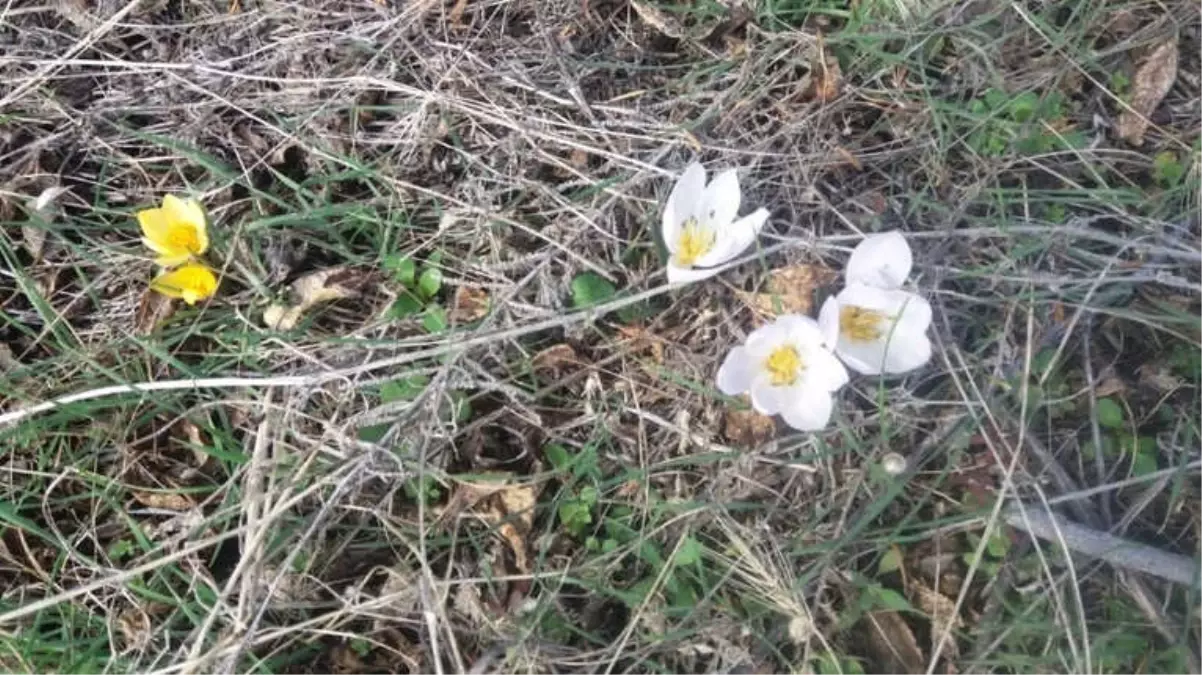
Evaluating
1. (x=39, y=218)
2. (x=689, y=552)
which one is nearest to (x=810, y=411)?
(x=689, y=552)

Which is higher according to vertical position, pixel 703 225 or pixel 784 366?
pixel 703 225

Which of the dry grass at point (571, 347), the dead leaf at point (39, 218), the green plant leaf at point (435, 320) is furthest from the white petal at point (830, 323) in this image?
the dead leaf at point (39, 218)

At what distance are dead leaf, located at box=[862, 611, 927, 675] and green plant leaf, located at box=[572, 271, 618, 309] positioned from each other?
61cm

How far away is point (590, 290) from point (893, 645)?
2.23ft

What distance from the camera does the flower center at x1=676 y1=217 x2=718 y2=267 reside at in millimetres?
1721

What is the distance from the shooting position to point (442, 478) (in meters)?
1.71

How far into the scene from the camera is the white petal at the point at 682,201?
5.57ft

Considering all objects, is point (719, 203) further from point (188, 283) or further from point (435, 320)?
point (188, 283)

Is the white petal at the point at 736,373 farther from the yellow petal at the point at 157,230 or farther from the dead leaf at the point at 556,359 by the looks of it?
the yellow petal at the point at 157,230

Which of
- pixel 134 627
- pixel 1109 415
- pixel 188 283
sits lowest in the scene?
pixel 134 627

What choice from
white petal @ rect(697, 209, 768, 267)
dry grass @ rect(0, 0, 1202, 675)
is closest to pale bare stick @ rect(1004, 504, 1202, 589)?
dry grass @ rect(0, 0, 1202, 675)

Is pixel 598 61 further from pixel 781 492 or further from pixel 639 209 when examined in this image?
pixel 781 492

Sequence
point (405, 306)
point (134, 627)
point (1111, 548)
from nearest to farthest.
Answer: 1. point (1111, 548)
2. point (134, 627)
3. point (405, 306)

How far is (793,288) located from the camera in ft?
5.71
